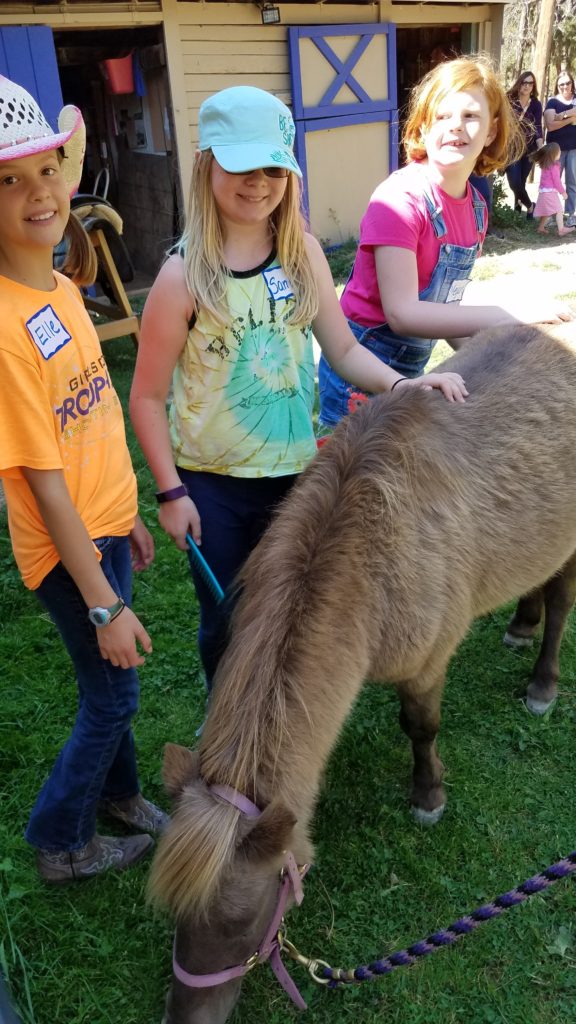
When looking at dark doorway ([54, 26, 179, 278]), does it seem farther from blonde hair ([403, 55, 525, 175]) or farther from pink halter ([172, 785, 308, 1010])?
pink halter ([172, 785, 308, 1010])

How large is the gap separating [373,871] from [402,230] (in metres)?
2.06

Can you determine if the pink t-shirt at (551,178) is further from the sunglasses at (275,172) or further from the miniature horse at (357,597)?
the sunglasses at (275,172)

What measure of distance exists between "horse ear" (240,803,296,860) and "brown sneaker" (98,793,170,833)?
105 centimetres

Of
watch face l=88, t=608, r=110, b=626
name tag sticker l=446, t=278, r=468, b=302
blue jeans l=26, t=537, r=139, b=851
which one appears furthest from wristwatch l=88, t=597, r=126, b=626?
name tag sticker l=446, t=278, r=468, b=302

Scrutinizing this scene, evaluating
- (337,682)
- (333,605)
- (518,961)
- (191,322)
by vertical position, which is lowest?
(518,961)

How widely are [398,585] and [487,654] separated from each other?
1542 millimetres

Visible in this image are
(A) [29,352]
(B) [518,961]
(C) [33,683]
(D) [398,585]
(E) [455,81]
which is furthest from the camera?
(C) [33,683]

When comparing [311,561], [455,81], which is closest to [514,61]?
[455,81]

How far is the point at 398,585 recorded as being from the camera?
1.93m

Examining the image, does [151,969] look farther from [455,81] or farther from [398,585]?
[455,81]

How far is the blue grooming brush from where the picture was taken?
2.12 metres

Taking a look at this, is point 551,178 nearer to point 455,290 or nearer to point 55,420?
point 455,290

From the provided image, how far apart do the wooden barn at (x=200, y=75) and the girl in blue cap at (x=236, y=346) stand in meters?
5.68

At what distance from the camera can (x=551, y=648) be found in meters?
2.94
